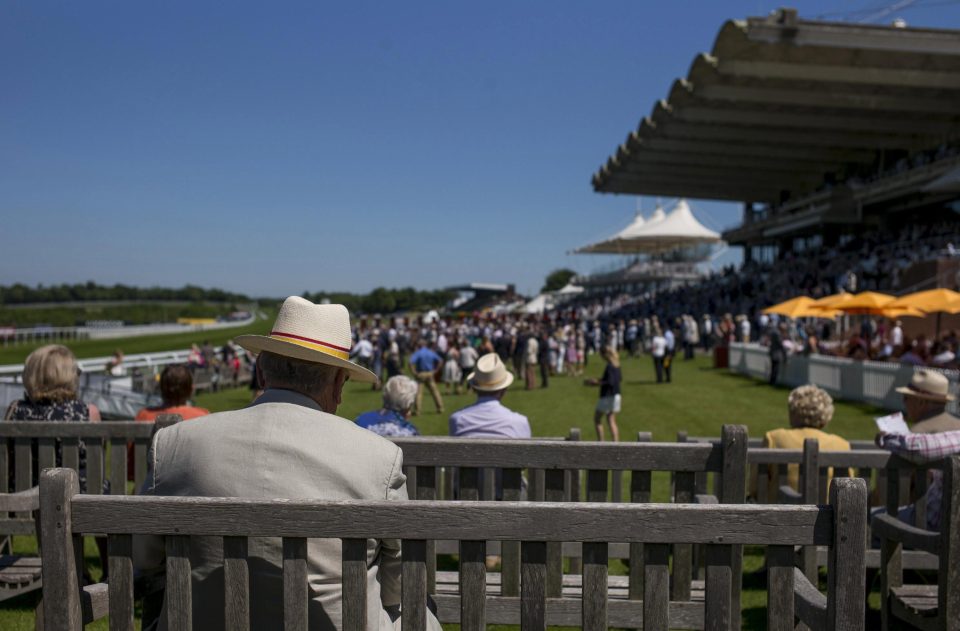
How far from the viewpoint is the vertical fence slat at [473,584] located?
78.9 inches

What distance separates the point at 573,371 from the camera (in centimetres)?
2383

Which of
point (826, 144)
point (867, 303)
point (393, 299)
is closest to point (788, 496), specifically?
point (867, 303)

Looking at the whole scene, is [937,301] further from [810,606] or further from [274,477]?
[274,477]

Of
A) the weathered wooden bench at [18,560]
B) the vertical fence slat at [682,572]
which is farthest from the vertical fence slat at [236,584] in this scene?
the weathered wooden bench at [18,560]

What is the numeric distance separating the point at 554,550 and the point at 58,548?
2060mm

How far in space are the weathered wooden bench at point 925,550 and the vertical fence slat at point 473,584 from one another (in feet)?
6.59

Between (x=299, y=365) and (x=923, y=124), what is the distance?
44767mm

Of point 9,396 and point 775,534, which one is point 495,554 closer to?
point 775,534

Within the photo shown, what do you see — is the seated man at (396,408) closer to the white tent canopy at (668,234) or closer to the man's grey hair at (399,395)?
the man's grey hair at (399,395)

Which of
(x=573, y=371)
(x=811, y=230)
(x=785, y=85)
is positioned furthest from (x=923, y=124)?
(x=573, y=371)

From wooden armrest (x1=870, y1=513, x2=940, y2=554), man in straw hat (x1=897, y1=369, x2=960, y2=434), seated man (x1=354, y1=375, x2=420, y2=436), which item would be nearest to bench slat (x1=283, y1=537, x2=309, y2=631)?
wooden armrest (x1=870, y1=513, x2=940, y2=554)

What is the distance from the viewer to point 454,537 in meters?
1.96

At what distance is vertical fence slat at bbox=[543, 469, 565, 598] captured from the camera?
325 cm

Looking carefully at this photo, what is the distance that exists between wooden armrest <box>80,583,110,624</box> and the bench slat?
2.36ft
